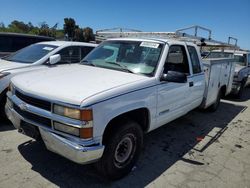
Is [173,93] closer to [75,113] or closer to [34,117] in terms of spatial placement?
[75,113]

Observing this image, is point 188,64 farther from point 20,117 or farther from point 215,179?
point 20,117

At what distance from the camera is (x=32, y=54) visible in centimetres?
579

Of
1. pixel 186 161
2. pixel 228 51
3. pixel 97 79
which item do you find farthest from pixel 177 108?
pixel 228 51

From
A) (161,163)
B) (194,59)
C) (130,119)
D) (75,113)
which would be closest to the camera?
(75,113)

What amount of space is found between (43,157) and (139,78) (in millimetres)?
1897

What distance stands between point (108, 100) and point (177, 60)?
7.04 feet

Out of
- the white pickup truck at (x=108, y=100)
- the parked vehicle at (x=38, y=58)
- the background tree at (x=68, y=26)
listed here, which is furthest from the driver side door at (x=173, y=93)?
the background tree at (x=68, y=26)

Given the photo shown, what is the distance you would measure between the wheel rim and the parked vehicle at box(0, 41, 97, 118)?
2.55 meters

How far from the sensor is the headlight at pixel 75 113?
2.52 m

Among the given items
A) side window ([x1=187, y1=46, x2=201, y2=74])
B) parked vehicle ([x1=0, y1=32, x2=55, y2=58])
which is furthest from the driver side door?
parked vehicle ([x1=0, y1=32, x2=55, y2=58])

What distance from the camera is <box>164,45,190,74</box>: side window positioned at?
13.2 feet

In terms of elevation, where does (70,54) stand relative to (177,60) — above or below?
below

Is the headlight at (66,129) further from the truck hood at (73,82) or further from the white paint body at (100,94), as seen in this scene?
the truck hood at (73,82)

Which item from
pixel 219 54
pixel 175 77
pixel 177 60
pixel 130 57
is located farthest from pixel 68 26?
pixel 175 77
